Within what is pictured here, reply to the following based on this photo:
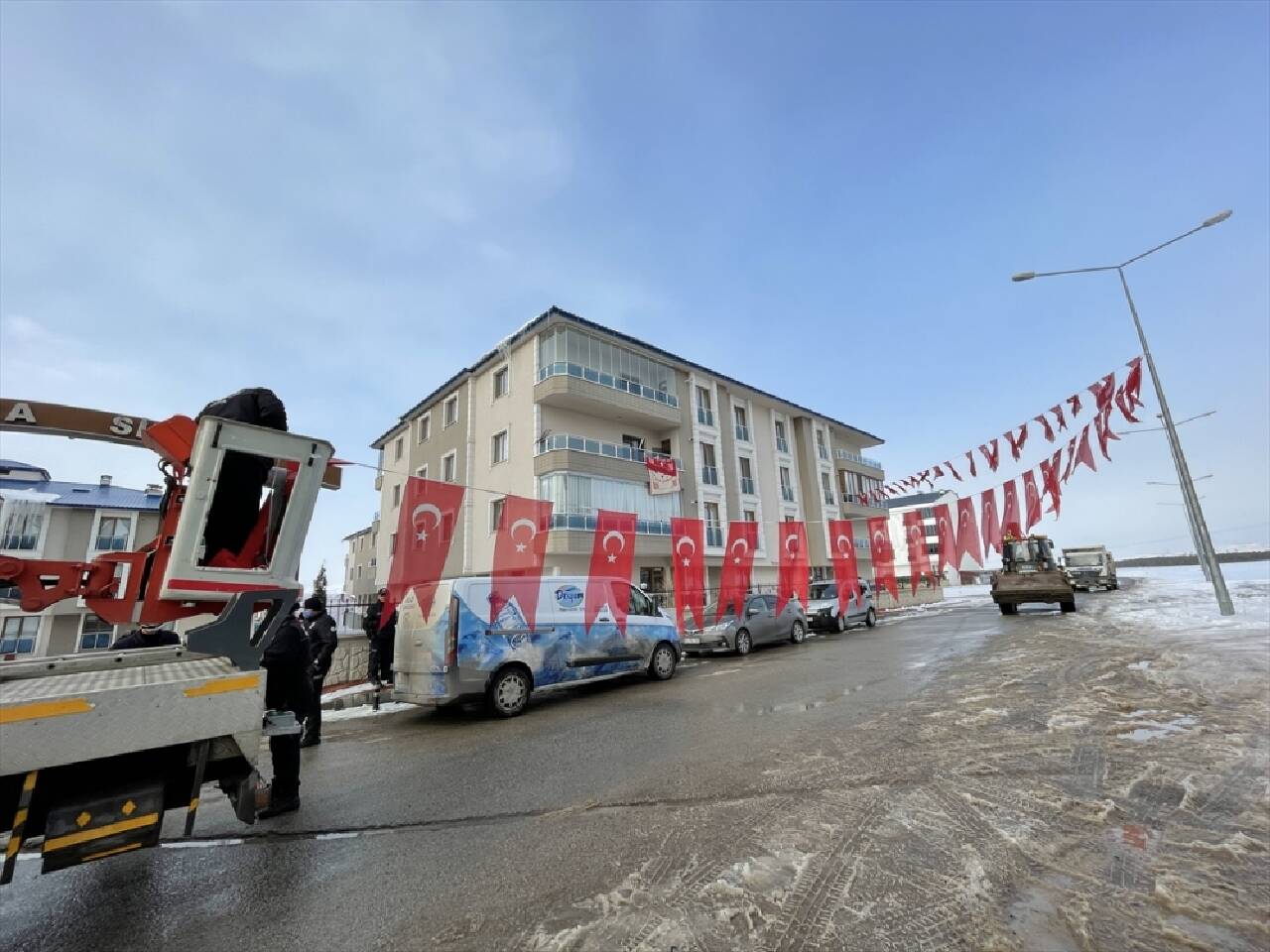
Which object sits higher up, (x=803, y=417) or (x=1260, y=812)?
(x=803, y=417)

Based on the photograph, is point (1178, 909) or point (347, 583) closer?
point (1178, 909)

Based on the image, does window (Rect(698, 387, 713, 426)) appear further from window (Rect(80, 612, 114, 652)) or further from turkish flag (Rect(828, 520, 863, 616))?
window (Rect(80, 612, 114, 652))

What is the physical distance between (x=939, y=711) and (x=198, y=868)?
6941mm

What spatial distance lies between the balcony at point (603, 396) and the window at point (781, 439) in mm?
9487

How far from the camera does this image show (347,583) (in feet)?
182

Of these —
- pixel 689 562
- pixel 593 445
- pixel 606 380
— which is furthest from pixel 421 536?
pixel 606 380

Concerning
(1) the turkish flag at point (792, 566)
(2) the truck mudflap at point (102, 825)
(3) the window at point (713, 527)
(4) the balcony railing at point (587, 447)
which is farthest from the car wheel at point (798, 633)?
(2) the truck mudflap at point (102, 825)

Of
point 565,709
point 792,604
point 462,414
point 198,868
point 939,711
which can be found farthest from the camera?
point 462,414

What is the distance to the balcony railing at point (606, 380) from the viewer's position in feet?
72.4

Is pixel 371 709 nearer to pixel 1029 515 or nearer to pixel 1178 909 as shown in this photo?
pixel 1178 909

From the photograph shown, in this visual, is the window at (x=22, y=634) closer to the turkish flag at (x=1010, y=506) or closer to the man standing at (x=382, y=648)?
the man standing at (x=382, y=648)

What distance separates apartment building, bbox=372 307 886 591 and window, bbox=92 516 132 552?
38.3 ft

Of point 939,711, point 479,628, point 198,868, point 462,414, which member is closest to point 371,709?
point 479,628

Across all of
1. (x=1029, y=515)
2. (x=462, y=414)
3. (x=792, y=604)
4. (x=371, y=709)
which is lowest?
(x=371, y=709)
